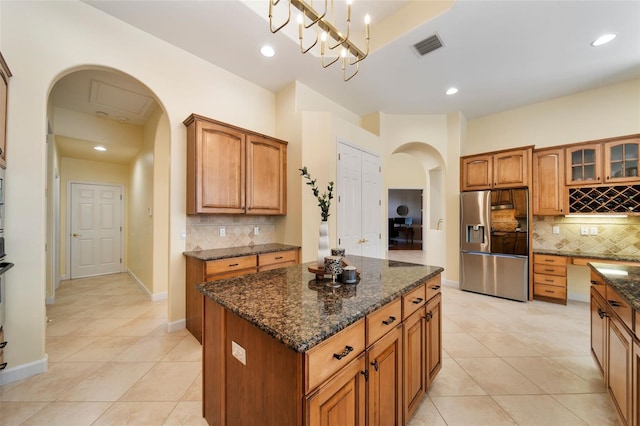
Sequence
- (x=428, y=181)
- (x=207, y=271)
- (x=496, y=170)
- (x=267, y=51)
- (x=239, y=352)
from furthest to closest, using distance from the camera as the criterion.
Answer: (x=428, y=181)
(x=496, y=170)
(x=267, y=51)
(x=207, y=271)
(x=239, y=352)

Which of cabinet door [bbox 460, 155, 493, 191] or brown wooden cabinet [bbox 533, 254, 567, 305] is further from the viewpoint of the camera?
cabinet door [bbox 460, 155, 493, 191]

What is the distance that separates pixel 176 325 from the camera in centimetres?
285

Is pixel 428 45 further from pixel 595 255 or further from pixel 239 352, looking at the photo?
pixel 595 255

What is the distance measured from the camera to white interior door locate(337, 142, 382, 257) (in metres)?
3.70

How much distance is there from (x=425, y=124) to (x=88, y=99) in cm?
558

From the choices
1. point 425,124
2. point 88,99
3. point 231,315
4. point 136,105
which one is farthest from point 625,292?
point 88,99

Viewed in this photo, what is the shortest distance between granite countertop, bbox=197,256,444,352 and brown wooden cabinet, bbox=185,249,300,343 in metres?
1.05

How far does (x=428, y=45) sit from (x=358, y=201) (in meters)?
2.19

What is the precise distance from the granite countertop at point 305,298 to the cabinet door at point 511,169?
314 cm

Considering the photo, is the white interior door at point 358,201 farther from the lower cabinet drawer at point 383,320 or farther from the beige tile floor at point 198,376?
the lower cabinet drawer at point 383,320

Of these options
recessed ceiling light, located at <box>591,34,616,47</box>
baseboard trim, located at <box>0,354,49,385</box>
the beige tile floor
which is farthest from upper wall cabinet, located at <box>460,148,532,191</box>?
baseboard trim, located at <box>0,354,49,385</box>

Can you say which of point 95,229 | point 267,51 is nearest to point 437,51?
point 267,51

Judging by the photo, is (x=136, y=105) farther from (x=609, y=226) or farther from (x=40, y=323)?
(x=609, y=226)

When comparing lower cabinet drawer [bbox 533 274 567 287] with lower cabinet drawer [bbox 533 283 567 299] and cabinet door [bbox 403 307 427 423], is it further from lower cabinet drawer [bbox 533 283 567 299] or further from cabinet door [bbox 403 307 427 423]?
cabinet door [bbox 403 307 427 423]
